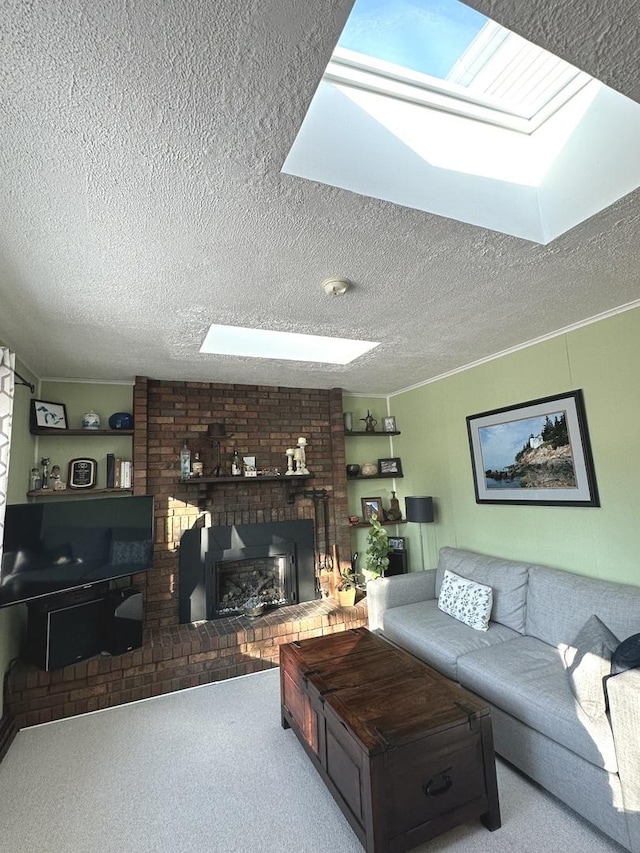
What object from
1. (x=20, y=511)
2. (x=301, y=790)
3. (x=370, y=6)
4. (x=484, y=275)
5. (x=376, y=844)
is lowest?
→ (x=301, y=790)

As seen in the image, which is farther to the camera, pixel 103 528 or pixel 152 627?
pixel 152 627

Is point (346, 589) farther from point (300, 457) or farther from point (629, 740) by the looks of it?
point (629, 740)

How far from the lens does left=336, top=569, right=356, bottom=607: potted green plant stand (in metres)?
3.84

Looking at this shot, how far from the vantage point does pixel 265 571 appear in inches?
158

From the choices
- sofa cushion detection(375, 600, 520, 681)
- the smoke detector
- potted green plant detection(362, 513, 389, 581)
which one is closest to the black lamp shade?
potted green plant detection(362, 513, 389, 581)

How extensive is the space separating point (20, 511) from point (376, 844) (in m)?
2.63

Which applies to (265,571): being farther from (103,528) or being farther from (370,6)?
(370,6)

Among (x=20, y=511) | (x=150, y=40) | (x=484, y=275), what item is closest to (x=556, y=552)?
(x=484, y=275)

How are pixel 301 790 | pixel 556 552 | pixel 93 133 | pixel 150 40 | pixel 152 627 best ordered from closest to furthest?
pixel 150 40
pixel 93 133
pixel 301 790
pixel 556 552
pixel 152 627

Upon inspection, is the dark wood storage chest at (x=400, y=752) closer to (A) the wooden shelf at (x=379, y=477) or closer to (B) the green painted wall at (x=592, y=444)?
(B) the green painted wall at (x=592, y=444)

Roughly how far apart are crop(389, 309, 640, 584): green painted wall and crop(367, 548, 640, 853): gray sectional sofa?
23 centimetres

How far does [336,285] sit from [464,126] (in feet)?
2.70

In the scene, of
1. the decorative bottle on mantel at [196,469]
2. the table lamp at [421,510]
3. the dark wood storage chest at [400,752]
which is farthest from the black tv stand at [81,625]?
the table lamp at [421,510]

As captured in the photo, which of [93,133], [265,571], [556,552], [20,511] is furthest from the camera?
[265,571]
